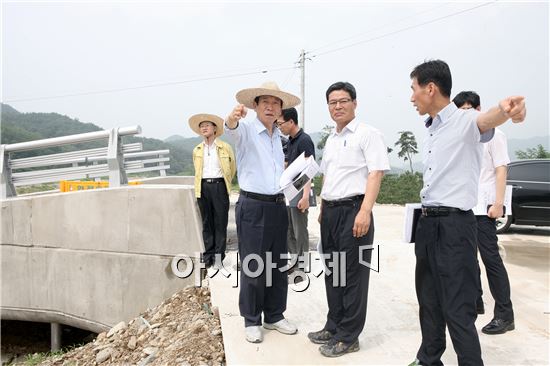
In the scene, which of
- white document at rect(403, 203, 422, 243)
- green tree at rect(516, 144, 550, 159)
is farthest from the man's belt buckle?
green tree at rect(516, 144, 550, 159)

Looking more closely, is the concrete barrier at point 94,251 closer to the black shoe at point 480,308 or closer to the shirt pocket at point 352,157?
the shirt pocket at point 352,157

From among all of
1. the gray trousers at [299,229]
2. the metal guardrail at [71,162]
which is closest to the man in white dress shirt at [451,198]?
the gray trousers at [299,229]

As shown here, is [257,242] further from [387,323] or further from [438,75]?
[438,75]

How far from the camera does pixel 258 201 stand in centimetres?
317

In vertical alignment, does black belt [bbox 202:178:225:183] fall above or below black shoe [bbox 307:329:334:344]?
above

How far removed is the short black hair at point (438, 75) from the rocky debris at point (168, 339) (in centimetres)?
243

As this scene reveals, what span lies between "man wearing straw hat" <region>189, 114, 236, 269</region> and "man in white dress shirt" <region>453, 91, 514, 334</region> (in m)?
2.84

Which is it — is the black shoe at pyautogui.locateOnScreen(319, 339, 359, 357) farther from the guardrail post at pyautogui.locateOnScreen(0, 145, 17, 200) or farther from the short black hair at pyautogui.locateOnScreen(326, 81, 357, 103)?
the guardrail post at pyautogui.locateOnScreen(0, 145, 17, 200)

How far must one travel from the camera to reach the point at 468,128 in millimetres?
2242

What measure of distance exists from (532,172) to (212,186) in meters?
6.46

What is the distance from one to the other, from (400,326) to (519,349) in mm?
Result: 857

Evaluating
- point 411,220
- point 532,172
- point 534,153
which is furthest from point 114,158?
point 534,153

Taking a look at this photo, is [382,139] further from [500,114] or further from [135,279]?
[135,279]

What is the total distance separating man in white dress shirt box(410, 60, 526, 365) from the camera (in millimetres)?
2252
